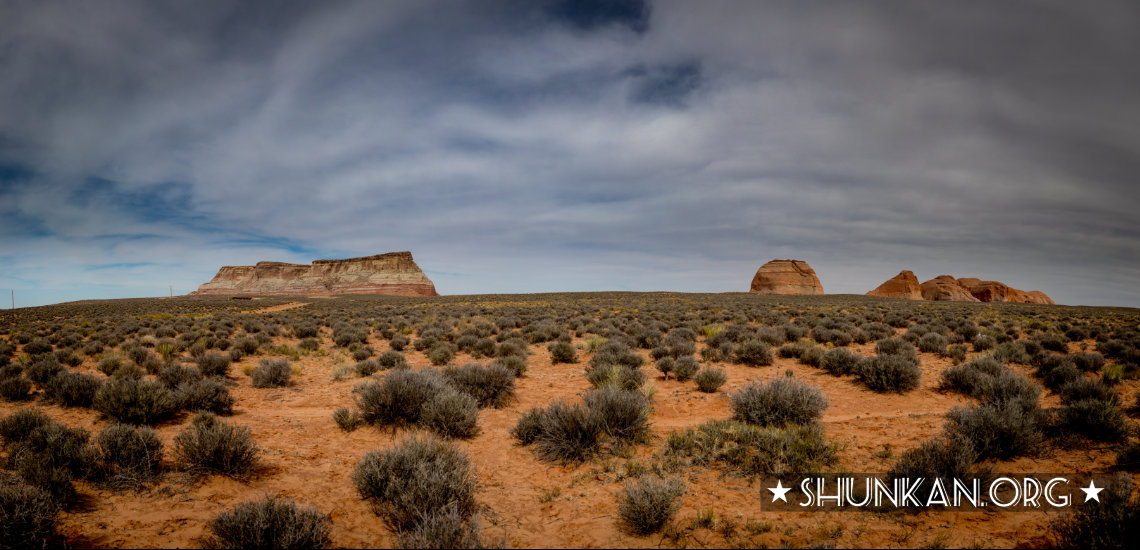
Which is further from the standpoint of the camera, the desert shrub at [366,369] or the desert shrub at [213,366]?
the desert shrub at [366,369]

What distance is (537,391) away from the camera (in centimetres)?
937

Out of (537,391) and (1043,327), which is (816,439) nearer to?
(537,391)

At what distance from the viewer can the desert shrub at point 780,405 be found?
628cm

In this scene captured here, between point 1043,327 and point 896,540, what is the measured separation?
22773 mm

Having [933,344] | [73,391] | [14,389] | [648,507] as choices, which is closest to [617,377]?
[648,507]

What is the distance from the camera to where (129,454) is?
4848 mm

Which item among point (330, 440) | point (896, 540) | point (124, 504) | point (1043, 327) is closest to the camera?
point (896, 540)

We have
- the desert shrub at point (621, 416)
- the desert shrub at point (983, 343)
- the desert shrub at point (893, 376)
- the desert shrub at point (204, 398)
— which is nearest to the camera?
the desert shrub at point (621, 416)

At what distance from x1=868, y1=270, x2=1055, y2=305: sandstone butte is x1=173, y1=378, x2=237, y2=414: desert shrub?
3984 inches

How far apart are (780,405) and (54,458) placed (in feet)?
28.6

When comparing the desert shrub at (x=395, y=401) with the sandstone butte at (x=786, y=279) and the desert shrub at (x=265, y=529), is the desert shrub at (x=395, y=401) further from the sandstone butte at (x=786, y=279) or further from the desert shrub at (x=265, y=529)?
the sandstone butte at (x=786, y=279)

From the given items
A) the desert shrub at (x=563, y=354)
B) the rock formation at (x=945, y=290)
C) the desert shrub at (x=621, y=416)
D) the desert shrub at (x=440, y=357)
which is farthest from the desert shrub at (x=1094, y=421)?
the rock formation at (x=945, y=290)

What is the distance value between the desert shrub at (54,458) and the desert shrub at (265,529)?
6.14ft

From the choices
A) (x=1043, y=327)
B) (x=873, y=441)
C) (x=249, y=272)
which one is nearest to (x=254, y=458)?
(x=873, y=441)
